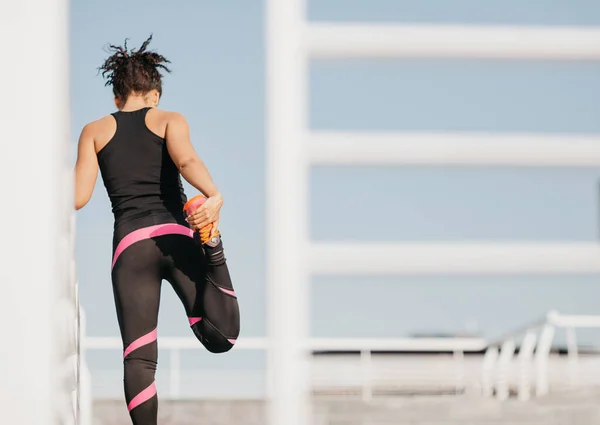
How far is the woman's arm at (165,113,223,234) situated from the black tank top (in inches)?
2.4

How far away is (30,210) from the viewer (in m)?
0.76

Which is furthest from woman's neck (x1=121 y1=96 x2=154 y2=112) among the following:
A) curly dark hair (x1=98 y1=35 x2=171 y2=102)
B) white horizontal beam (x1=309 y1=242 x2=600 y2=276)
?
white horizontal beam (x1=309 y1=242 x2=600 y2=276)

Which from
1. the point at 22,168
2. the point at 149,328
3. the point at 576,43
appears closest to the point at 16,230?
the point at 22,168

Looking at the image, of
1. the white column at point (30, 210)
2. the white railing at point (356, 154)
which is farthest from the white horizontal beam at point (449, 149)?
the white column at point (30, 210)

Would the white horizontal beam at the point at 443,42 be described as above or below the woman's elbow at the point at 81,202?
above

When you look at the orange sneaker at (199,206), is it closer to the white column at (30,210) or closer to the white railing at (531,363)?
the white column at (30,210)

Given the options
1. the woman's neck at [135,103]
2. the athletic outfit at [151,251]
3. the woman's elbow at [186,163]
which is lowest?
the athletic outfit at [151,251]

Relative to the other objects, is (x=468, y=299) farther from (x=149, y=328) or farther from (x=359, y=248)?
(x=149, y=328)

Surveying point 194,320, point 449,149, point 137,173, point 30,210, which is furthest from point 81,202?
point 449,149

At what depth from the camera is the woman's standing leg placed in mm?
2584

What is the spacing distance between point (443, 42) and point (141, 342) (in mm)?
2013

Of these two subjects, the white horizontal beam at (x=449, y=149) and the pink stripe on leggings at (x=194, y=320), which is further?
the pink stripe on leggings at (x=194, y=320)

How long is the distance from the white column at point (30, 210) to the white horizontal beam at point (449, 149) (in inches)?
8.3

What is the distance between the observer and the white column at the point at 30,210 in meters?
0.75
